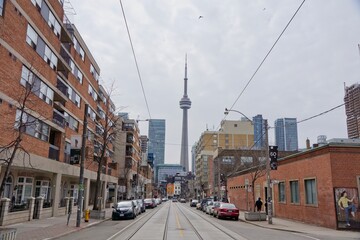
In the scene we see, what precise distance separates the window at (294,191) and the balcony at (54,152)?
2072cm

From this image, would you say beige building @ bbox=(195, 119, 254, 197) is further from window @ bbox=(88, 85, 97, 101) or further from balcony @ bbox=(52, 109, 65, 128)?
balcony @ bbox=(52, 109, 65, 128)

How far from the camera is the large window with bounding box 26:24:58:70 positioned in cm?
2555

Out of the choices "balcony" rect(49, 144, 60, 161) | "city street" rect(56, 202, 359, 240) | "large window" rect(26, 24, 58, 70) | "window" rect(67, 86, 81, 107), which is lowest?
"city street" rect(56, 202, 359, 240)

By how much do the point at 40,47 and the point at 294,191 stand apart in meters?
23.3

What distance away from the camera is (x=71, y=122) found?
37.5 m

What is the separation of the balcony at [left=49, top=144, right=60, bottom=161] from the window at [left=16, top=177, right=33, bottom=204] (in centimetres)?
262

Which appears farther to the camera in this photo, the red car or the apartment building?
the red car

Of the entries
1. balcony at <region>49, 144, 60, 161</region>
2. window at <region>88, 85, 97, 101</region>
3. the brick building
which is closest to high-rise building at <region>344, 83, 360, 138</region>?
the brick building

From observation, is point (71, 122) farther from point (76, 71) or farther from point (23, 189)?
point (23, 189)

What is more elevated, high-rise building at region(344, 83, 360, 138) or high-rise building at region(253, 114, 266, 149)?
high-rise building at region(253, 114, 266, 149)

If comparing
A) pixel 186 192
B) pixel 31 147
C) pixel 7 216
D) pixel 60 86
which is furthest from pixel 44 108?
pixel 186 192

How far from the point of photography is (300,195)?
28.0m

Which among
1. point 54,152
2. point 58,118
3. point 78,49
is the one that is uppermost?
point 78,49

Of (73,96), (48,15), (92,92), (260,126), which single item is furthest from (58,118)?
(260,126)
